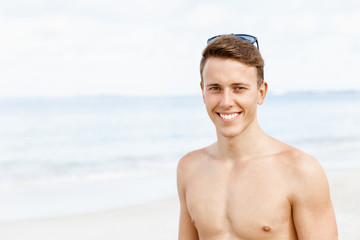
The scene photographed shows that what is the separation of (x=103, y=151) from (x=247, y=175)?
13.5 meters

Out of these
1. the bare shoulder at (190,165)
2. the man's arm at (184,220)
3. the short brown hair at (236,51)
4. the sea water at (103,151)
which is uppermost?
the short brown hair at (236,51)

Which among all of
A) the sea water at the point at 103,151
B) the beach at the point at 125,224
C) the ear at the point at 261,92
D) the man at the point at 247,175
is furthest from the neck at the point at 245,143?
the sea water at the point at 103,151

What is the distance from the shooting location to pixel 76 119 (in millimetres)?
26484

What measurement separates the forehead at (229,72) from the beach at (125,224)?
161 inches

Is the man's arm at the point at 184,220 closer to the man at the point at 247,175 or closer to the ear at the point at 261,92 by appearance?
the man at the point at 247,175

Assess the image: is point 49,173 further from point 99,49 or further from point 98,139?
point 99,49

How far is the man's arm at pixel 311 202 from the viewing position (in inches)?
86.5

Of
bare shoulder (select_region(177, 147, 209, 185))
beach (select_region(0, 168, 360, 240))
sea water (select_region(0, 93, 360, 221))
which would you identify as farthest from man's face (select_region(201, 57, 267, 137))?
sea water (select_region(0, 93, 360, 221))

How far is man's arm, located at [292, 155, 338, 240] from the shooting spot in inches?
86.5

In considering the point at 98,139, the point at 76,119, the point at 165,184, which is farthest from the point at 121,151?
the point at 76,119

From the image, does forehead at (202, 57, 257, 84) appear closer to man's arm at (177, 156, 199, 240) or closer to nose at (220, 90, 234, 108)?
nose at (220, 90, 234, 108)

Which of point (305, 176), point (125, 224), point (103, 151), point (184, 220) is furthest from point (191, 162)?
point (103, 151)

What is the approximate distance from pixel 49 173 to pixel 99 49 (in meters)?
26.5

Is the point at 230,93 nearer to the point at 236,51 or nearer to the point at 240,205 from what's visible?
the point at 236,51
